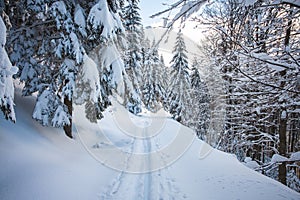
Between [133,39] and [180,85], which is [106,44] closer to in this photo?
[133,39]

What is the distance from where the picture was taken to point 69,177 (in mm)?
5230

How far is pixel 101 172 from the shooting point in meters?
6.45

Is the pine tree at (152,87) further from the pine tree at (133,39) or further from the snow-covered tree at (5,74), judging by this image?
the snow-covered tree at (5,74)

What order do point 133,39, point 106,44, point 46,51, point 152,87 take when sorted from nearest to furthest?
point 46,51 < point 106,44 < point 133,39 < point 152,87

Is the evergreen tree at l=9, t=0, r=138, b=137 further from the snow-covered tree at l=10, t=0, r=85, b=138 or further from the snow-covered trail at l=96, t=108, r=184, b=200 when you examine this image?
the snow-covered trail at l=96, t=108, r=184, b=200

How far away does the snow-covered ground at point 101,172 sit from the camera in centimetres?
425

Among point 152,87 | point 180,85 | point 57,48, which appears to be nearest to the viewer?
point 57,48

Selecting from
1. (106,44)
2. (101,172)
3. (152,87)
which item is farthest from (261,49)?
(152,87)

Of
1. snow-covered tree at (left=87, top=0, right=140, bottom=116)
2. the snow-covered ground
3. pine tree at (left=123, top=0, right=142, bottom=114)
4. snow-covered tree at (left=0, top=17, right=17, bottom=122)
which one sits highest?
pine tree at (left=123, top=0, right=142, bottom=114)

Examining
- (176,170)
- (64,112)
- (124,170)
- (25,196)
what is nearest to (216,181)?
(176,170)

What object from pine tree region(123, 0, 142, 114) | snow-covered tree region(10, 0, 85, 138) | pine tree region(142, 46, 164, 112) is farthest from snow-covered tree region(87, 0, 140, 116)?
pine tree region(142, 46, 164, 112)

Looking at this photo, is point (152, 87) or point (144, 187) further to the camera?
point (152, 87)

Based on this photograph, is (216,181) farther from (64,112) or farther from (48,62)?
(48,62)

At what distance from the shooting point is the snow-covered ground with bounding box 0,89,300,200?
13.9 ft
